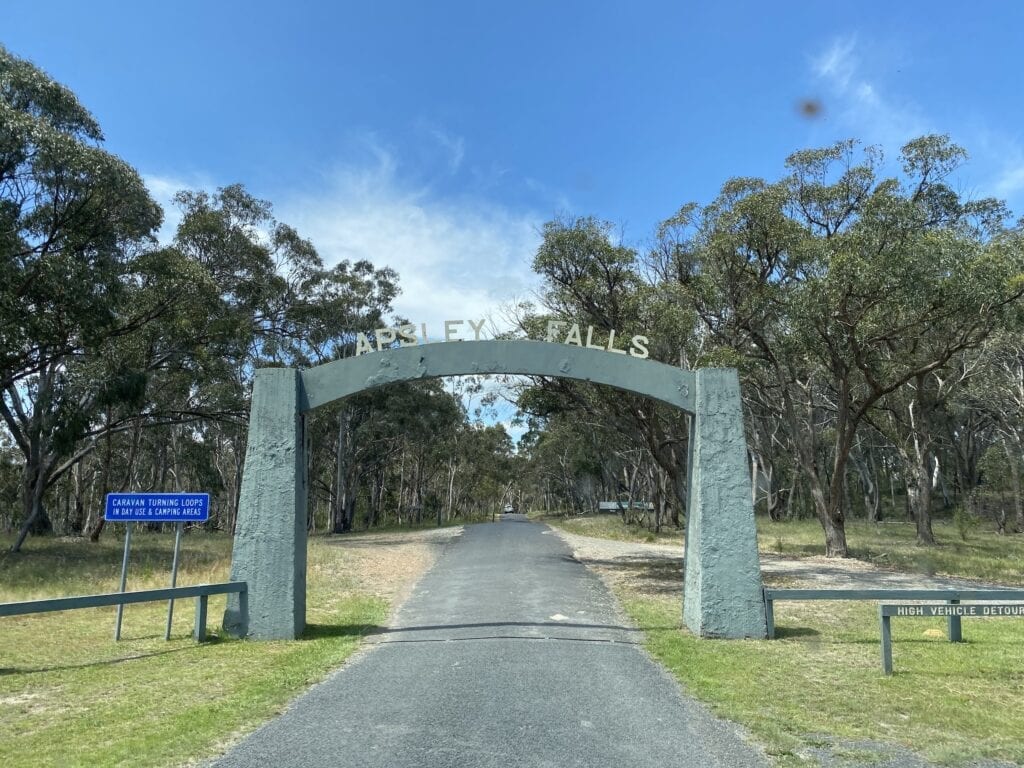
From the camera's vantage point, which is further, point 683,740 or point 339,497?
point 339,497

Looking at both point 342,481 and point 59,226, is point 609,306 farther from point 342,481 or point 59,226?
point 342,481

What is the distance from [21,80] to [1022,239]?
22293 mm

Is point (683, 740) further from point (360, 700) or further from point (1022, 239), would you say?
point (1022, 239)

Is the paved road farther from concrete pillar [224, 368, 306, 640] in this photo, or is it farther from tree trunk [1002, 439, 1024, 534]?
tree trunk [1002, 439, 1024, 534]

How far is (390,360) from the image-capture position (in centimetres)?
955

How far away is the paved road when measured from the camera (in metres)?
4.75

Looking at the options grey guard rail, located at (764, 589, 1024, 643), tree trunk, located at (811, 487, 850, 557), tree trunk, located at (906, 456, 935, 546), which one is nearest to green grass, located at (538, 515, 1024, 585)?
tree trunk, located at (906, 456, 935, 546)

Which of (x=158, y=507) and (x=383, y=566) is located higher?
(x=158, y=507)

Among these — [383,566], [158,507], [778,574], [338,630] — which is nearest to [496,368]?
[338,630]

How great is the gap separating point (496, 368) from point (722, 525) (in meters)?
3.43

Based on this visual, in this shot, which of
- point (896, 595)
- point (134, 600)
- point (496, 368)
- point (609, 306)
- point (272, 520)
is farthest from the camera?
point (609, 306)

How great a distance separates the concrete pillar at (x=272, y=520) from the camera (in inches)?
353

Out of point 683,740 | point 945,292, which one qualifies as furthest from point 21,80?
point 945,292

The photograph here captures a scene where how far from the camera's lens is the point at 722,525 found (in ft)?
29.7
